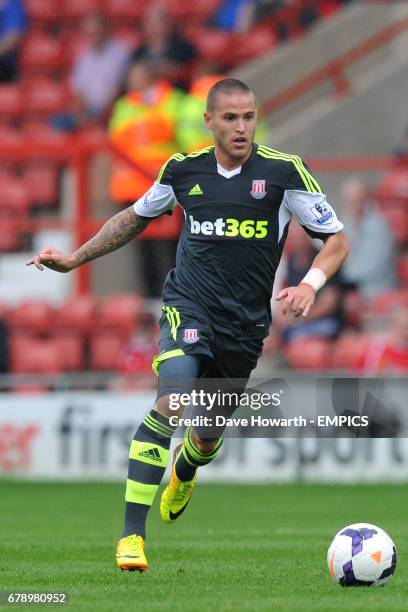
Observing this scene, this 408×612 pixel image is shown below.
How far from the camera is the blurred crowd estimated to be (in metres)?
13.8

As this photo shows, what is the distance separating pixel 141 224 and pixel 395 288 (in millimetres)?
7206

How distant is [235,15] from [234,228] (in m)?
12.4

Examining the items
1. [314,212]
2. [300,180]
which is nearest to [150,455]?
[314,212]

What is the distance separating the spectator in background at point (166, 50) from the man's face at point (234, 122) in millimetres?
9939

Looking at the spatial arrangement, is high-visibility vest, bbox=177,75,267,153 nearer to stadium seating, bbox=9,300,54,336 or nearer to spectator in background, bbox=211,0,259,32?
stadium seating, bbox=9,300,54,336

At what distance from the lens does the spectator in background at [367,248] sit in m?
14.1

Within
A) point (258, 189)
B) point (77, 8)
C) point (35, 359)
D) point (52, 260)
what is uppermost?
point (77, 8)

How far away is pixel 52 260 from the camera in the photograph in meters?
7.23

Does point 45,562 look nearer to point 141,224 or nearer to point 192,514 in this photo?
point 141,224

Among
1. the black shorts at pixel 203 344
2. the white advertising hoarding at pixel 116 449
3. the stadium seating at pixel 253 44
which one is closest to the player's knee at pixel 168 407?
the black shorts at pixel 203 344

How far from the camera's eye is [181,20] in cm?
1952

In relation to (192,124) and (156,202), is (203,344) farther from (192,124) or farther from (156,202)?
(192,124)

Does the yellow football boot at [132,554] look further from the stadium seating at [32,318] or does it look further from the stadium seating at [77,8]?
the stadium seating at [77,8]

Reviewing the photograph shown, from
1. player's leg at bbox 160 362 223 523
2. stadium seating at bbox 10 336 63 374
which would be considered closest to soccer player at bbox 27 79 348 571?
player's leg at bbox 160 362 223 523
